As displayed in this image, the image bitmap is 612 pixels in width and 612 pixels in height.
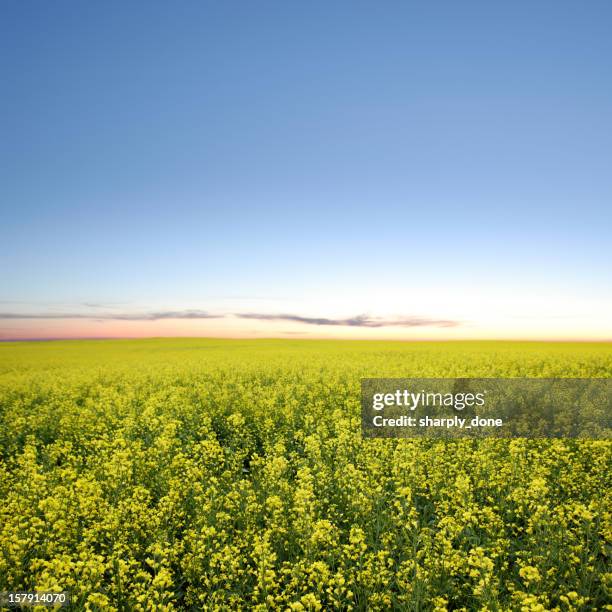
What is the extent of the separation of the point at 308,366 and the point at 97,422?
1167 centimetres

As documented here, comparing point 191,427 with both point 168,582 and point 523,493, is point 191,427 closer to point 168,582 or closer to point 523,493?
point 168,582

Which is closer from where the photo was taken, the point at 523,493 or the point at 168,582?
the point at 168,582

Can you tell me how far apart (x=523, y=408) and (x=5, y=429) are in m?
15.3

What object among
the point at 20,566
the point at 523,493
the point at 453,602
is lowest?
the point at 453,602

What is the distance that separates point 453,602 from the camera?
18.0 ft

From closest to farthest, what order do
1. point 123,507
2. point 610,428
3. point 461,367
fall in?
1. point 123,507
2. point 610,428
3. point 461,367

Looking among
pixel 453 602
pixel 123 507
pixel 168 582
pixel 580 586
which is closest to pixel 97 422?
pixel 123 507

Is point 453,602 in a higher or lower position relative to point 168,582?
lower

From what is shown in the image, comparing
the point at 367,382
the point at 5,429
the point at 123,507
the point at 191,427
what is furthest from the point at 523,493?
the point at 5,429

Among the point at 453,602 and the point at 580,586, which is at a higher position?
the point at 580,586

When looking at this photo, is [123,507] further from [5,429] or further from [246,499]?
[5,429]

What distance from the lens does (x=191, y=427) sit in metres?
12.0

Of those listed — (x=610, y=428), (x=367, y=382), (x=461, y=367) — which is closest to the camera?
(x=610, y=428)

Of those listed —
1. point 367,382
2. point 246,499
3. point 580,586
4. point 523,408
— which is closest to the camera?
point 580,586
